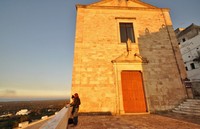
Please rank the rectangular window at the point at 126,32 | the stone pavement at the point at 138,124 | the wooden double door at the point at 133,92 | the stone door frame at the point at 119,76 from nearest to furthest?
the stone pavement at the point at 138,124, the stone door frame at the point at 119,76, the wooden double door at the point at 133,92, the rectangular window at the point at 126,32

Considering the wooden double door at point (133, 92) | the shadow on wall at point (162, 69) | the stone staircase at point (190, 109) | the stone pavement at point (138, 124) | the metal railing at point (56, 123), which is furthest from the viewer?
the shadow on wall at point (162, 69)

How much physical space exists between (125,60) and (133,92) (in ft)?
7.78

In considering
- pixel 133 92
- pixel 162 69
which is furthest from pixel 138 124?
pixel 162 69

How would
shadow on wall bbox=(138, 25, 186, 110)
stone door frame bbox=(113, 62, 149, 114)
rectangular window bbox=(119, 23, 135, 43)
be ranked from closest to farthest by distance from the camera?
stone door frame bbox=(113, 62, 149, 114)
shadow on wall bbox=(138, 25, 186, 110)
rectangular window bbox=(119, 23, 135, 43)

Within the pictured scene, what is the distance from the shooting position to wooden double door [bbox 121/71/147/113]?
734 centimetres

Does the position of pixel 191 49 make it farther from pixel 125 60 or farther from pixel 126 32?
pixel 125 60

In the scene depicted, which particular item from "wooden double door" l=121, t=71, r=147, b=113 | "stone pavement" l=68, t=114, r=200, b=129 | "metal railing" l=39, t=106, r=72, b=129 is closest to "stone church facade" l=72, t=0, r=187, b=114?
"wooden double door" l=121, t=71, r=147, b=113

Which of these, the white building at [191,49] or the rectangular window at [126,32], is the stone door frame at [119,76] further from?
the white building at [191,49]

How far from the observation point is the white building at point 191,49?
19.8m

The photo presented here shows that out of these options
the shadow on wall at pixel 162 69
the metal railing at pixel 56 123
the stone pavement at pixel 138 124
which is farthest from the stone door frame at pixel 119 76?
the metal railing at pixel 56 123

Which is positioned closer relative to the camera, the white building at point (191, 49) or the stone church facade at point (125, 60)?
the stone church facade at point (125, 60)

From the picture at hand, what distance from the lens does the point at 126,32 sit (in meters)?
9.54

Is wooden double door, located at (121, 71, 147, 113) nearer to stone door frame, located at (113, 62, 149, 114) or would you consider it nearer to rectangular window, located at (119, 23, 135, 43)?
stone door frame, located at (113, 62, 149, 114)

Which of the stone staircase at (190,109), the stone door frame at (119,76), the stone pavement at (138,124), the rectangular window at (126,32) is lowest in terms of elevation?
the stone pavement at (138,124)
